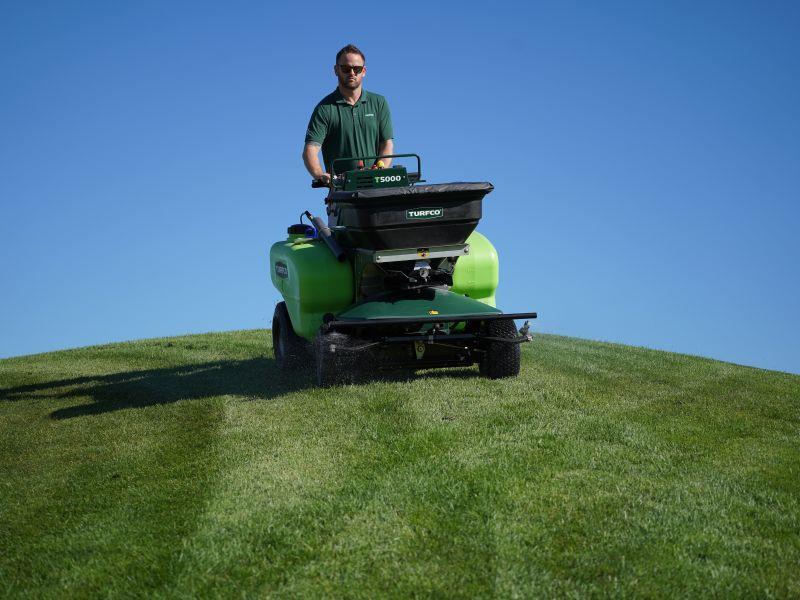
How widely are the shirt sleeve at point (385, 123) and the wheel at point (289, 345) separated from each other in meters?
2.37

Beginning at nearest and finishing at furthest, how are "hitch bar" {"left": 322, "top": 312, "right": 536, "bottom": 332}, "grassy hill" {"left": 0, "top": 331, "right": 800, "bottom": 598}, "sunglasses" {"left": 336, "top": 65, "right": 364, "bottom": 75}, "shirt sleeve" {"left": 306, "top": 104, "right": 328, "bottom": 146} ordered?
"grassy hill" {"left": 0, "top": 331, "right": 800, "bottom": 598}
"hitch bar" {"left": 322, "top": 312, "right": 536, "bottom": 332}
"sunglasses" {"left": 336, "top": 65, "right": 364, "bottom": 75}
"shirt sleeve" {"left": 306, "top": 104, "right": 328, "bottom": 146}

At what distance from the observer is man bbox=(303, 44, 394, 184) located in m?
10.2

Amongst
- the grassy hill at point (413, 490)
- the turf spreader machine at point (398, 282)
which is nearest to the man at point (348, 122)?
the turf spreader machine at point (398, 282)

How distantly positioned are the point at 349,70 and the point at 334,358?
132 inches

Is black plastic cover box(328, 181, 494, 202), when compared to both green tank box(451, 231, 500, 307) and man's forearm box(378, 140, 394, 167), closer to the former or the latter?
green tank box(451, 231, 500, 307)

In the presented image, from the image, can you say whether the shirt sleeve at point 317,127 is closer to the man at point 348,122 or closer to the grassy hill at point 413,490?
the man at point 348,122

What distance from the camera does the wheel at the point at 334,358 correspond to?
28.9 feet

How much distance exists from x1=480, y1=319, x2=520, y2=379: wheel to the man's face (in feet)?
10.4

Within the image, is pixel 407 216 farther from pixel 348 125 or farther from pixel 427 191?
pixel 348 125

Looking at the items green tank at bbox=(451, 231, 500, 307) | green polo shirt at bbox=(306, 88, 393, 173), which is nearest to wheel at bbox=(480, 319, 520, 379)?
green tank at bbox=(451, 231, 500, 307)

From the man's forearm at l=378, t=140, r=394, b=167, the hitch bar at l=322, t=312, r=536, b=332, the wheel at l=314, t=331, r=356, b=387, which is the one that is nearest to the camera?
the hitch bar at l=322, t=312, r=536, b=332

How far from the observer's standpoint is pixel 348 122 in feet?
33.9

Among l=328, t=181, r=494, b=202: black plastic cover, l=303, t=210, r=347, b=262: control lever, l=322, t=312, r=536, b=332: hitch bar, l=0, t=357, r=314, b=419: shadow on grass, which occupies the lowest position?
l=0, t=357, r=314, b=419: shadow on grass

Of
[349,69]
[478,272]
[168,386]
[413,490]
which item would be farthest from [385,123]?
[413,490]
